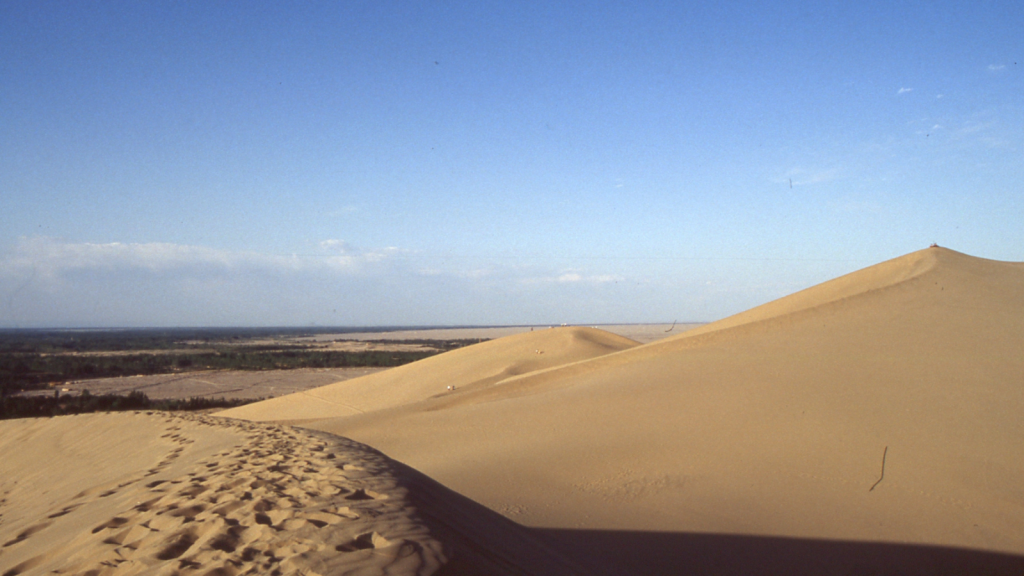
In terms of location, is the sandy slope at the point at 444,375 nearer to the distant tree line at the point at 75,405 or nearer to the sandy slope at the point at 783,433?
the distant tree line at the point at 75,405

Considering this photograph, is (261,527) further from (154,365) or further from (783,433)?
(154,365)

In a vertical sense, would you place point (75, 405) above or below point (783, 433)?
below

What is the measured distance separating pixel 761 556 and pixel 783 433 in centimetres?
331

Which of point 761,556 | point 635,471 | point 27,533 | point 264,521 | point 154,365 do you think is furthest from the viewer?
point 154,365

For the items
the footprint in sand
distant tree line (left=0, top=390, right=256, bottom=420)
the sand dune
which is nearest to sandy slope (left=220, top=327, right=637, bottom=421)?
distant tree line (left=0, top=390, right=256, bottom=420)

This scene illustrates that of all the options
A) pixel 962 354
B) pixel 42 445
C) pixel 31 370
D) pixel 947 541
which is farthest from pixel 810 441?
pixel 31 370

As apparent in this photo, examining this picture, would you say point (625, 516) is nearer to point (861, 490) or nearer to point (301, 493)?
point (861, 490)

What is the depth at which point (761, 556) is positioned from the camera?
544 cm

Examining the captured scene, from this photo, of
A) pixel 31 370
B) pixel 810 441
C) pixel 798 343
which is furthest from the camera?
pixel 31 370

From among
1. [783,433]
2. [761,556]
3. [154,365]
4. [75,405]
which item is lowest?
[154,365]

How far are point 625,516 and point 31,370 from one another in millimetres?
45878

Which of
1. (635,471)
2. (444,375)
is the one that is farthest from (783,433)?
(444,375)

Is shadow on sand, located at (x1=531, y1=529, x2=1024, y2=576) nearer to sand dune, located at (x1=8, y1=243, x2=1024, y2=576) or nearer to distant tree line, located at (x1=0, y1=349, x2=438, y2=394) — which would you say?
sand dune, located at (x1=8, y1=243, x2=1024, y2=576)

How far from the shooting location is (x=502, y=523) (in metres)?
4.98
